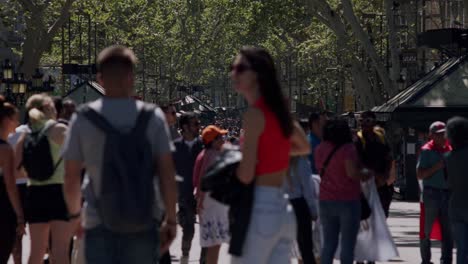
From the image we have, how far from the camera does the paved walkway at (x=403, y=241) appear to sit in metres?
15.7

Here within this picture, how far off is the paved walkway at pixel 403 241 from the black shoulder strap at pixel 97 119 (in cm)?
820

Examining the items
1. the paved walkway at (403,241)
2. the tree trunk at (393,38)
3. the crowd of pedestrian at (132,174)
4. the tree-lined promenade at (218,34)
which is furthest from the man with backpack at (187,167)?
the tree trunk at (393,38)

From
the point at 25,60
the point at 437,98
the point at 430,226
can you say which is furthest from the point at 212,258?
the point at 25,60

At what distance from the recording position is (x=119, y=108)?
21.6ft

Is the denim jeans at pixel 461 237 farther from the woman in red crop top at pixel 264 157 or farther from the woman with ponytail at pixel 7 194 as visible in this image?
the woman in red crop top at pixel 264 157

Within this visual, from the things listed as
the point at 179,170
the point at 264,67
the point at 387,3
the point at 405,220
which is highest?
the point at 387,3

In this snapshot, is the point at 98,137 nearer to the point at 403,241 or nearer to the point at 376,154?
the point at 376,154

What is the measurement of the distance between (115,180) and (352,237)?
5.36m

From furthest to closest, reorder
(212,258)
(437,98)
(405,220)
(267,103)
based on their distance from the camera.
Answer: (437,98)
(405,220)
(212,258)
(267,103)

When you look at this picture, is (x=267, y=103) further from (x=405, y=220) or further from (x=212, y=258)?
(x=405, y=220)

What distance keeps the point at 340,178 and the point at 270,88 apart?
4409 mm

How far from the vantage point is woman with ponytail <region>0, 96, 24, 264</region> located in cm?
973

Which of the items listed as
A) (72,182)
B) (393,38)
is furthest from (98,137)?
(393,38)

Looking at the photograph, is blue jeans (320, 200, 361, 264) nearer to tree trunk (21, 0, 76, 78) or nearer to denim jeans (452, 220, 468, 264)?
denim jeans (452, 220, 468, 264)
